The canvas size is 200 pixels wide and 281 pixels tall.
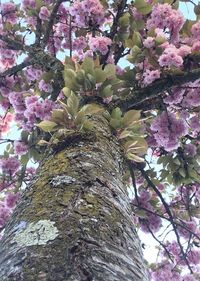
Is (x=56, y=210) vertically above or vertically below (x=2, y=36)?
below

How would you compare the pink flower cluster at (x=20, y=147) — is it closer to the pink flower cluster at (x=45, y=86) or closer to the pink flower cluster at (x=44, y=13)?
the pink flower cluster at (x=45, y=86)

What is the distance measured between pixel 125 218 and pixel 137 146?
122cm

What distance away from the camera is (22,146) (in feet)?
15.8

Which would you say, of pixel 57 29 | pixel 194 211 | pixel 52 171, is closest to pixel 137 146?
pixel 52 171

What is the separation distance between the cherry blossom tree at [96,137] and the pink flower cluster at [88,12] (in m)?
0.01

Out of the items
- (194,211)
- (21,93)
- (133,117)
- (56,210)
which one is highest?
(21,93)

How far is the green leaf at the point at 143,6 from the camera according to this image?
4.34 metres

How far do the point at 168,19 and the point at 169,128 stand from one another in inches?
37.1

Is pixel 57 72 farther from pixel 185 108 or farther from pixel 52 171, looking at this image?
pixel 52 171

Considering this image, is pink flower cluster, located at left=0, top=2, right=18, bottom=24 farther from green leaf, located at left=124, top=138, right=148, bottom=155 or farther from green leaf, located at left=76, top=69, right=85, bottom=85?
green leaf, located at left=124, top=138, right=148, bottom=155

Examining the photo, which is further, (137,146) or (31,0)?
(31,0)

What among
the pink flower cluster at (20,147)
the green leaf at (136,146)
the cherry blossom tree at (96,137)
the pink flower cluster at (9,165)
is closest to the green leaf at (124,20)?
the cherry blossom tree at (96,137)

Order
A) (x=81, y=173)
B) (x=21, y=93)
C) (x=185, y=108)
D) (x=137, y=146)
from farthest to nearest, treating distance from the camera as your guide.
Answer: (x=21, y=93), (x=185, y=108), (x=137, y=146), (x=81, y=173)

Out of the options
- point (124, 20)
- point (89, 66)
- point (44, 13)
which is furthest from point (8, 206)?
point (89, 66)
